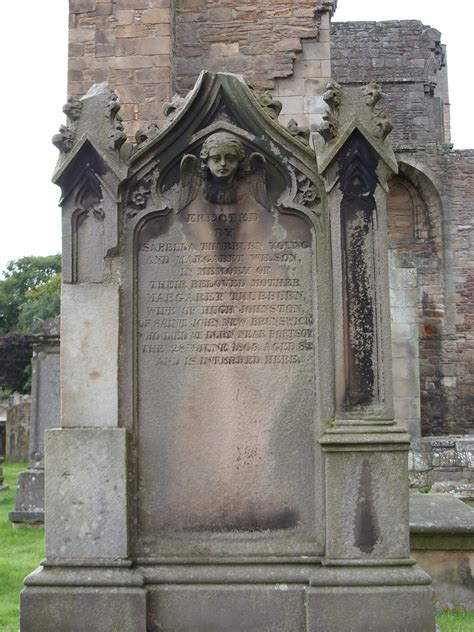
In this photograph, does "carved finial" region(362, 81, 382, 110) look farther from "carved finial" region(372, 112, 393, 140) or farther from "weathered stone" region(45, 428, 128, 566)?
"weathered stone" region(45, 428, 128, 566)

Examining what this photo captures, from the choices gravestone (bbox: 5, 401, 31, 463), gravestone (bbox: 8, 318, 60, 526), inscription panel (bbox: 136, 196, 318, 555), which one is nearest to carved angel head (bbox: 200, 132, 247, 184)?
inscription panel (bbox: 136, 196, 318, 555)

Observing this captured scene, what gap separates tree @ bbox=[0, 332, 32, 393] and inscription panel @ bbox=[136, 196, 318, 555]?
1495 inches

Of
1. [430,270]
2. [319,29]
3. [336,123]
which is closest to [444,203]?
[430,270]

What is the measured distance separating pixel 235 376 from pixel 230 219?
3.30 feet

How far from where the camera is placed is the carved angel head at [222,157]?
4930 mm

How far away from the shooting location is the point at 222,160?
16.1 feet

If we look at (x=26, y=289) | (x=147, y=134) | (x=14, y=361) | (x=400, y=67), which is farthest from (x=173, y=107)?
(x=26, y=289)

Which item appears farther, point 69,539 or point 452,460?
point 452,460

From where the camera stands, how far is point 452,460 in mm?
12898

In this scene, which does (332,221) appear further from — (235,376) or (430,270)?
(430,270)

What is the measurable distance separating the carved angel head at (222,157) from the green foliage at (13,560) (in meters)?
3.69

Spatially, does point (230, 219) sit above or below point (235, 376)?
above

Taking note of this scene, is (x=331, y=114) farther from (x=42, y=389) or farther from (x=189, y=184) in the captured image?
(x=42, y=389)

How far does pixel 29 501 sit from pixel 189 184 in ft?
26.2
